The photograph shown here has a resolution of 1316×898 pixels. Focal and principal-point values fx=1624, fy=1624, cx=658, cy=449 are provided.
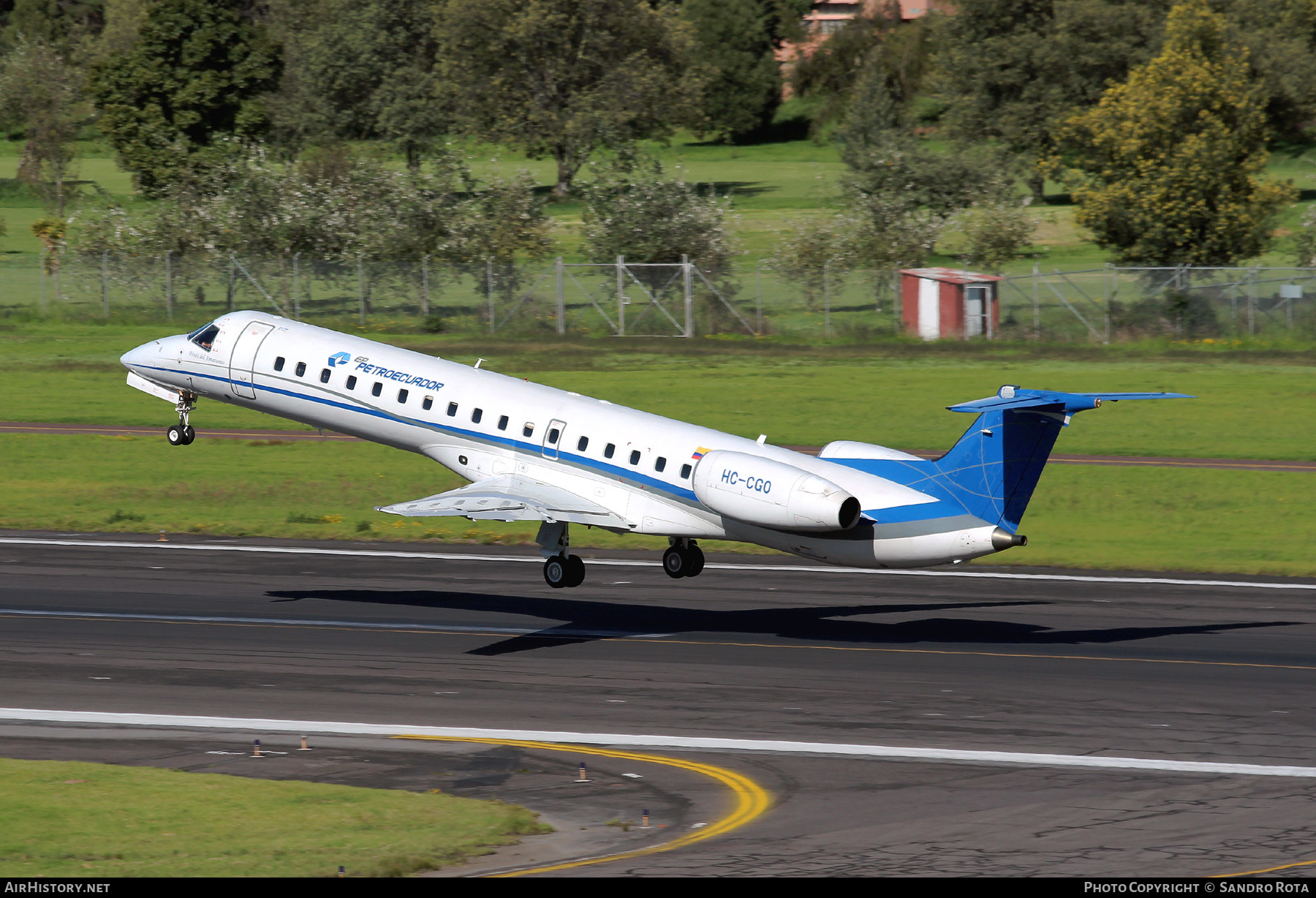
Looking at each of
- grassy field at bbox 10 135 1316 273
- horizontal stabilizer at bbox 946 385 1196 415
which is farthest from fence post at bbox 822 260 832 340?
horizontal stabilizer at bbox 946 385 1196 415

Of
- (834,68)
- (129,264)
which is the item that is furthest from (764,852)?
(834,68)

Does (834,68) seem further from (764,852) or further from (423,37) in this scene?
(764,852)

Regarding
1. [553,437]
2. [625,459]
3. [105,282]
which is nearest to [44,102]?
[105,282]

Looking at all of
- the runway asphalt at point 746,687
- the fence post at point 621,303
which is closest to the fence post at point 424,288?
the fence post at point 621,303

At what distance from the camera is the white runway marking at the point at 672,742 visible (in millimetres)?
23438

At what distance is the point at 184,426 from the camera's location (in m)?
38.5

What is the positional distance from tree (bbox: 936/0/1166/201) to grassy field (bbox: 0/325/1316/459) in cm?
5312

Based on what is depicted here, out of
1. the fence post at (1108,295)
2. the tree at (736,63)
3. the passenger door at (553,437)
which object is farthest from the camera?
the tree at (736,63)

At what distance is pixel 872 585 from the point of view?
3744cm

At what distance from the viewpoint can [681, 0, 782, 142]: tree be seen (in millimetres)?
155500

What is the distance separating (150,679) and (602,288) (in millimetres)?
52518

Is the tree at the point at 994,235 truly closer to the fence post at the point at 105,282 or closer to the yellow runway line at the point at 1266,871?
the fence post at the point at 105,282

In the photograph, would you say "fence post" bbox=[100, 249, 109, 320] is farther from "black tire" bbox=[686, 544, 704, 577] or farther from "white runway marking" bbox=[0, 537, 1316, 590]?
"black tire" bbox=[686, 544, 704, 577]

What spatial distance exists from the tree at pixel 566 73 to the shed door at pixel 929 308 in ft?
159
